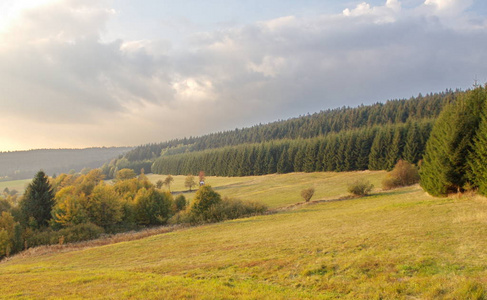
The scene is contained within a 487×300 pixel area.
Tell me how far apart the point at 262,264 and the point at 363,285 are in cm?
518

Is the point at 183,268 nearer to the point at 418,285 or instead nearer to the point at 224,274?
the point at 224,274

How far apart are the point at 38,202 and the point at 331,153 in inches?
3207

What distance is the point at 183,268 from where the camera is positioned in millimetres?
14539

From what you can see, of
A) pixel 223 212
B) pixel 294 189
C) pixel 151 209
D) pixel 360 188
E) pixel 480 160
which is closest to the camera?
pixel 480 160

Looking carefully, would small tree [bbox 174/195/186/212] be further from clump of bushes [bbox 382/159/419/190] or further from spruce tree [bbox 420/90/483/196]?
spruce tree [bbox 420/90/483/196]

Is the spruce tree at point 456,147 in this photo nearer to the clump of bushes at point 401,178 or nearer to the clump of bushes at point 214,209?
the clump of bushes at point 401,178

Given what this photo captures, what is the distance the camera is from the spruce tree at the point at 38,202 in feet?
154

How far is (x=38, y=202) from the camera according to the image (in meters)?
47.4

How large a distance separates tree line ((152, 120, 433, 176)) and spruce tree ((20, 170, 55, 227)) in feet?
260

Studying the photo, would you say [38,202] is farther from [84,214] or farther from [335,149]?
[335,149]

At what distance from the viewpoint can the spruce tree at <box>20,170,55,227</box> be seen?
4681 cm

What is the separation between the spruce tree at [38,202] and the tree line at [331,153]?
7940 cm

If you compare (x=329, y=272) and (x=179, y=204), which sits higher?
(x=329, y=272)

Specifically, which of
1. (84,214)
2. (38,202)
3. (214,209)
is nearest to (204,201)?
(214,209)
